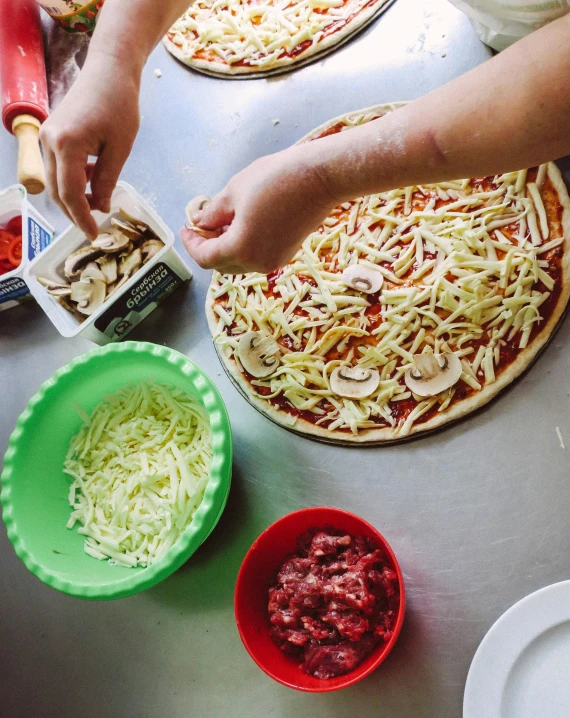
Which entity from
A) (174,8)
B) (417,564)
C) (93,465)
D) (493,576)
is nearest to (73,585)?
(93,465)

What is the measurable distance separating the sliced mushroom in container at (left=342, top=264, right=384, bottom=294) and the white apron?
55 centimetres

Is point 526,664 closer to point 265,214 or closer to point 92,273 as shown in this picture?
point 265,214

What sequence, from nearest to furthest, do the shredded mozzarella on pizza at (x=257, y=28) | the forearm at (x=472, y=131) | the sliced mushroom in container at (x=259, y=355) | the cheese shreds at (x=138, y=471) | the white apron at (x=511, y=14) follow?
the forearm at (x=472, y=131), the white apron at (x=511, y=14), the cheese shreds at (x=138, y=471), the sliced mushroom in container at (x=259, y=355), the shredded mozzarella on pizza at (x=257, y=28)

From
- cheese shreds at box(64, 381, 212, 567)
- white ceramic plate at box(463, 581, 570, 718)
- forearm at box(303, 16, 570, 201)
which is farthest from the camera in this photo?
cheese shreds at box(64, 381, 212, 567)

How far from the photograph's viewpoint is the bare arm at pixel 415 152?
87cm

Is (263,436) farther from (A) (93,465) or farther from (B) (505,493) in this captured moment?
(B) (505,493)

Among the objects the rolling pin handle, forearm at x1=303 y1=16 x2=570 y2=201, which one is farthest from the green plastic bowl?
the rolling pin handle

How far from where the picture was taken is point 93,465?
4.36 ft

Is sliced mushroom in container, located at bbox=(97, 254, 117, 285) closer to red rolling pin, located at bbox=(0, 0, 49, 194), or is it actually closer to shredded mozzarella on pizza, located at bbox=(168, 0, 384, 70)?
red rolling pin, located at bbox=(0, 0, 49, 194)

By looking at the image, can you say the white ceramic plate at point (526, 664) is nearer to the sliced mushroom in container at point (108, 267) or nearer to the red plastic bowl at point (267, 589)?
the red plastic bowl at point (267, 589)

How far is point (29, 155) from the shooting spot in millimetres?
1638

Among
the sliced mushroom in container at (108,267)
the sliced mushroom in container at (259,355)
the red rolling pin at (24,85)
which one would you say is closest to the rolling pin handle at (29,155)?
the red rolling pin at (24,85)

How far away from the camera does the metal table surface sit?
1131 mm

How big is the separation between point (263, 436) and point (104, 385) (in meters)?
0.38
